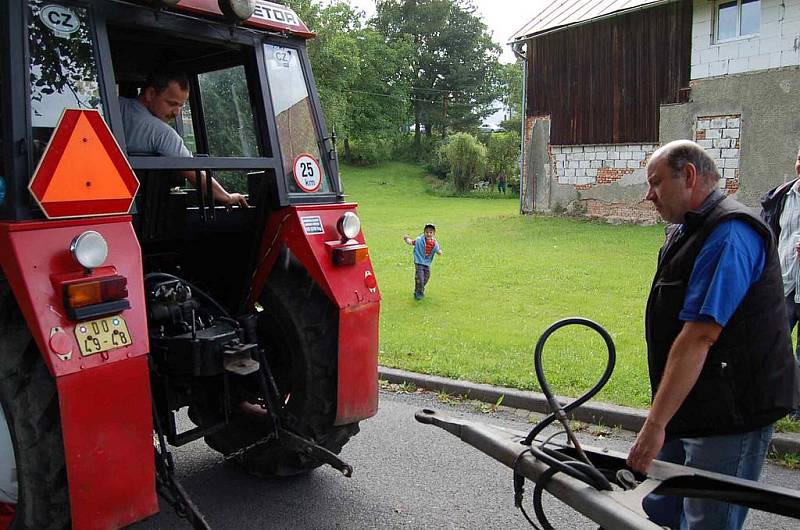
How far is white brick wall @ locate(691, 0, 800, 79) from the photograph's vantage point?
1405cm

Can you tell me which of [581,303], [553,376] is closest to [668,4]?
[581,303]

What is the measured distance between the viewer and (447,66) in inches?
2077

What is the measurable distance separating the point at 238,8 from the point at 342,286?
1.39 metres

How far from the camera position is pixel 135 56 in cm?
380

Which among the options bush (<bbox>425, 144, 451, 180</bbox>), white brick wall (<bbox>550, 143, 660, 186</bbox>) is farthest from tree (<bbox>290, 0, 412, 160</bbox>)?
white brick wall (<bbox>550, 143, 660, 186</bbox>)

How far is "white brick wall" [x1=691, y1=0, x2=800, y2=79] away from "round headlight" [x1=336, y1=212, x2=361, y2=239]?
14051 mm

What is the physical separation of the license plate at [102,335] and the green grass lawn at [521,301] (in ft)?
11.2

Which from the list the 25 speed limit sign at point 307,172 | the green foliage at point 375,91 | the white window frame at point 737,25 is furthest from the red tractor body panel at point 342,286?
the green foliage at point 375,91

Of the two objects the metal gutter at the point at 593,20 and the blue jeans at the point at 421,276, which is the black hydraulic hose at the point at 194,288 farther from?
the metal gutter at the point at 593,20

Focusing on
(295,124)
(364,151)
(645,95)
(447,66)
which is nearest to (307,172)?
(295,124)

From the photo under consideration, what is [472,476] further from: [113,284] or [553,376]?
[113,284]

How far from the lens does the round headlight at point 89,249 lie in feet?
8.16

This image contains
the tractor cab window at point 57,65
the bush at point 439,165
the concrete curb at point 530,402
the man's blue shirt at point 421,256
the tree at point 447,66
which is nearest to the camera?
the tractor cab window at point 57,65

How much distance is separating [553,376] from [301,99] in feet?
9.91
